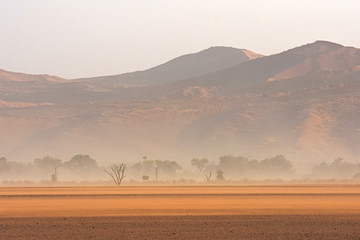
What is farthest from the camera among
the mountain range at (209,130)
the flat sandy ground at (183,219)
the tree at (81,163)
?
the mountain range at (209,130)

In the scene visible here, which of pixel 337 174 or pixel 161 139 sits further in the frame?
pixel 161 139

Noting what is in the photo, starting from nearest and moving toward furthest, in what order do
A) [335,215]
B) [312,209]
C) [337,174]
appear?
[335,215]
[312,209]
[337,174]

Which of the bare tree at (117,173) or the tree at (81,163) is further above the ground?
the tree at (81,163)

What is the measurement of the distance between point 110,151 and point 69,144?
962 centimetres

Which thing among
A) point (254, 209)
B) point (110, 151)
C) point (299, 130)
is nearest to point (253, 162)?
point (299, 130)

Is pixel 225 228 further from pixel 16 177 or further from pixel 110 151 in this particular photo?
pixel 110 151

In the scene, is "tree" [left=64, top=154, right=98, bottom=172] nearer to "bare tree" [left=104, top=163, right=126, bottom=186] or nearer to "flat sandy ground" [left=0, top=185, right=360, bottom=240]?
"bare tree" [left=104, top=163, right=126, bottom=186]

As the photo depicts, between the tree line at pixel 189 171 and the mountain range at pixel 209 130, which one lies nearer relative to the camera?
the tree line at pixel 189 171

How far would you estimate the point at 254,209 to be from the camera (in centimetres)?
4050

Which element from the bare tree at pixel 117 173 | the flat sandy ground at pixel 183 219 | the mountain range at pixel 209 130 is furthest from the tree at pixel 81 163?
the flat sandy ground at pixel 183 219

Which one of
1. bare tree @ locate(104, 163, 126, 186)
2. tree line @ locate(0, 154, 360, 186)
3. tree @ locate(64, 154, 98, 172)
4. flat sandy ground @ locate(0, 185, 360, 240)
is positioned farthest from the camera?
tree @ locate(64, 154, 98, 172)

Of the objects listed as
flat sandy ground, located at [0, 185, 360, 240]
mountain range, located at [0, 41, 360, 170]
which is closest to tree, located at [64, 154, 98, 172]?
mountain range, located at [0, 41, 360, 170]

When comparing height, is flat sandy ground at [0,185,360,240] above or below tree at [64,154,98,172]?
below

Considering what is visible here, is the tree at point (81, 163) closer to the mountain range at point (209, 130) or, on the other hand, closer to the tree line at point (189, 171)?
the tree line at point (189, 171)
